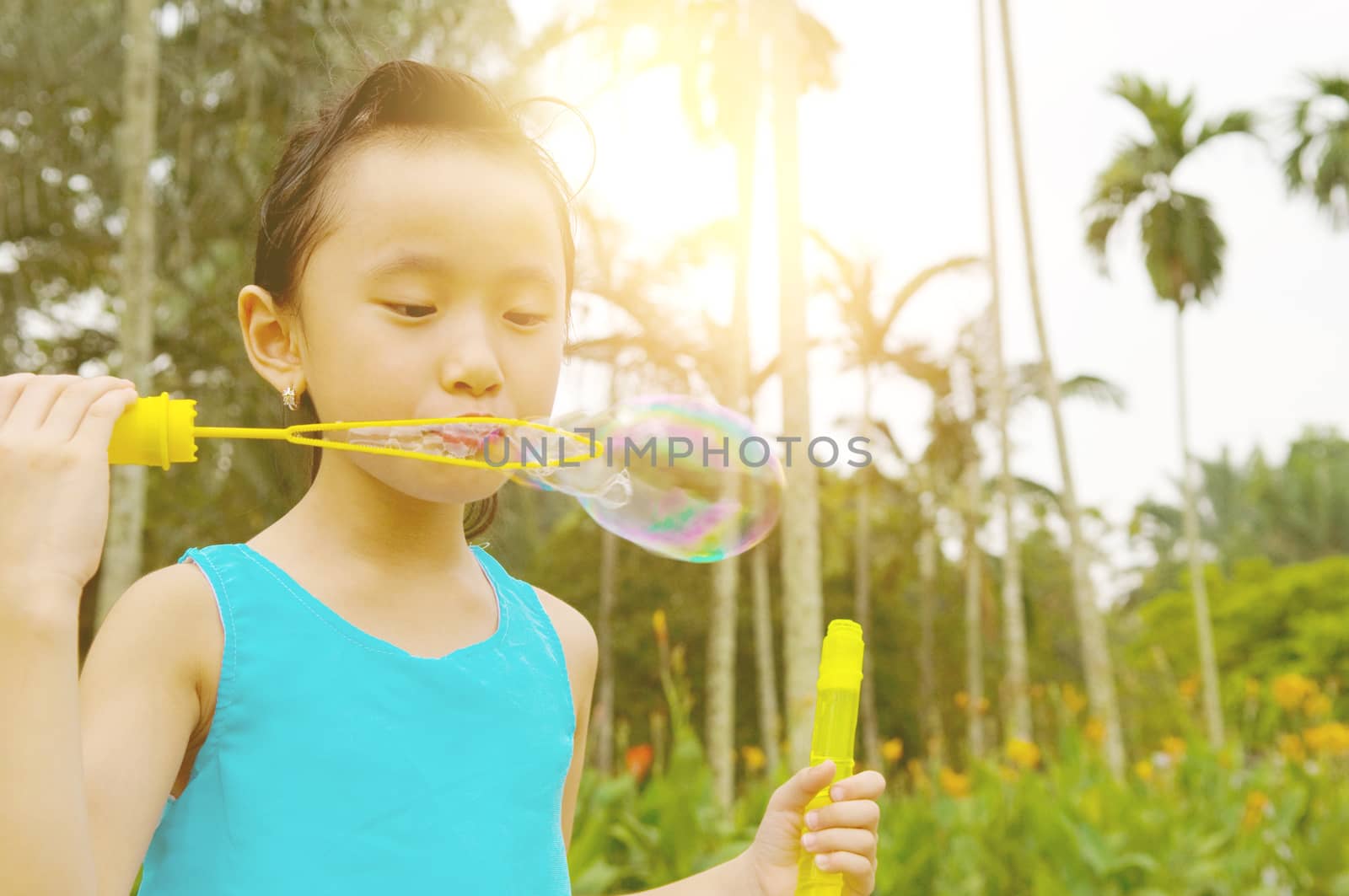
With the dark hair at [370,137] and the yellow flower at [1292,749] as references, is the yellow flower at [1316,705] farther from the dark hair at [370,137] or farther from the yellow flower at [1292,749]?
the dark hair at [370,137]

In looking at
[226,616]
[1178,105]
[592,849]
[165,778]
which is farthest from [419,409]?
[1178,105]

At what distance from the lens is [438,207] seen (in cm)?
118

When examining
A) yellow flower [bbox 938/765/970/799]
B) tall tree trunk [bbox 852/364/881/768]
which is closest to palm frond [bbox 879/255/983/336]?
tall tree trunk [bbox 852/364/881/768]

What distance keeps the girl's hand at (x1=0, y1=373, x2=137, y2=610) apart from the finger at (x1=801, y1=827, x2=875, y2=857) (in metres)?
0.71

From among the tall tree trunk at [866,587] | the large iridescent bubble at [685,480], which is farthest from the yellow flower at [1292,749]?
the tall tree trunk at [866,587]

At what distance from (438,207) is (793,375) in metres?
4.84

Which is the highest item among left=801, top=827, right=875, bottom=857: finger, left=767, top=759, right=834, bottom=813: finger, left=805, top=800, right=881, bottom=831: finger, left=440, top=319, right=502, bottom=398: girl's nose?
left=440, top=319, right=502, bottom=398: girl's nose

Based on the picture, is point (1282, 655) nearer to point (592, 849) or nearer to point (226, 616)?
point (592, 849)

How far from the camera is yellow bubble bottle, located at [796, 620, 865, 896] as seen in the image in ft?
3.64

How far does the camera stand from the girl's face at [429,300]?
3.75 ft

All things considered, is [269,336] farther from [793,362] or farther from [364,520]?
[793,362]

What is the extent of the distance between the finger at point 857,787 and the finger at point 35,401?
792 millimetres

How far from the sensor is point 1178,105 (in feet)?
63.0

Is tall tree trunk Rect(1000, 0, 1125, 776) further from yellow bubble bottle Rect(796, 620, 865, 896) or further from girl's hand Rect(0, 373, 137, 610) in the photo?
girl's hand Rect(0, 373, 137, 610)
